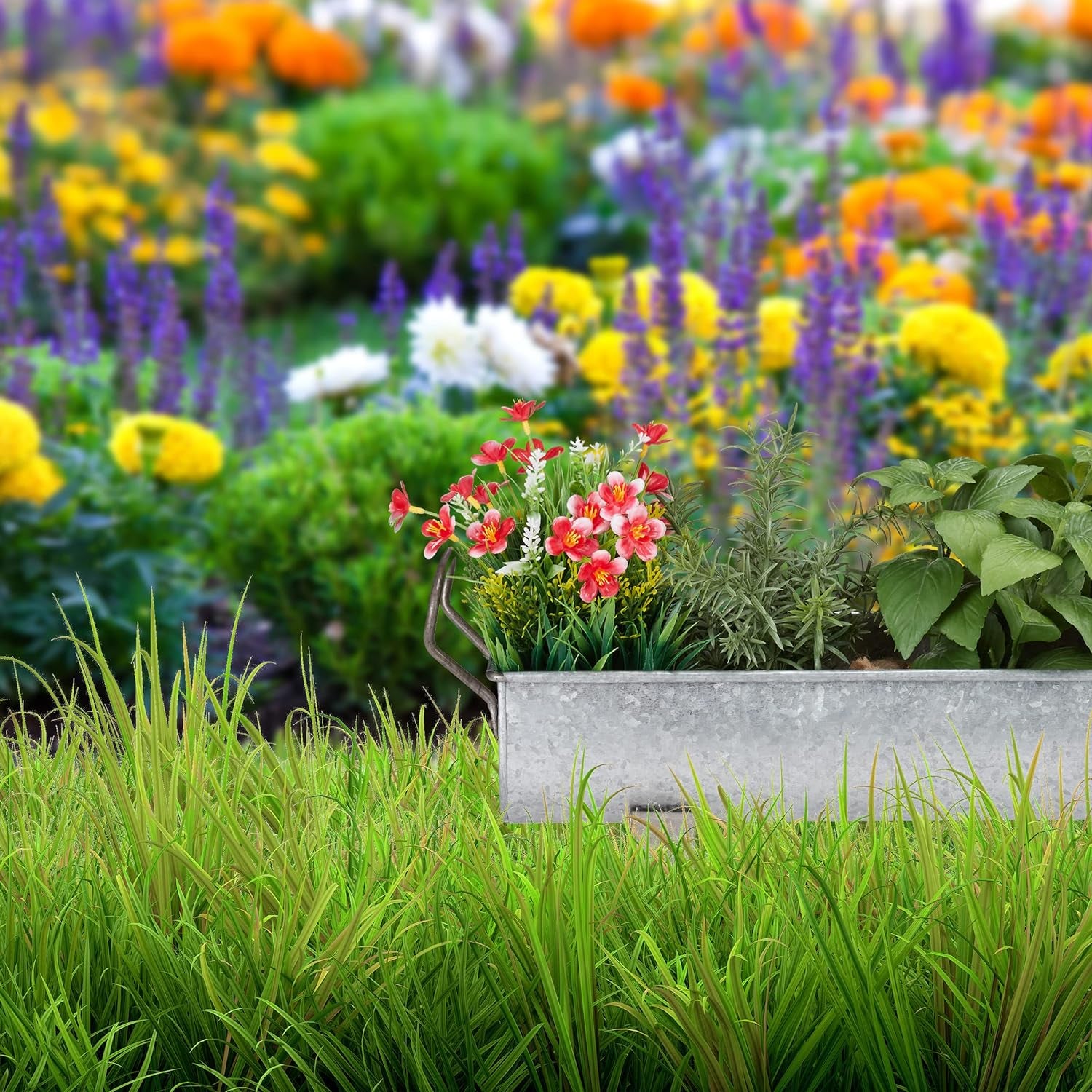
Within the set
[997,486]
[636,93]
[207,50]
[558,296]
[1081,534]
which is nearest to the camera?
[1081,534]

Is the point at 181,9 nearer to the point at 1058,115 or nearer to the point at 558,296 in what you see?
the point at 1058,115

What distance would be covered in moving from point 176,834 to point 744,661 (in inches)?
38.7

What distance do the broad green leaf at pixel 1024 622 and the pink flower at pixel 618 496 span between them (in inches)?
24.4

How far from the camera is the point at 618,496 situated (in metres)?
2.28

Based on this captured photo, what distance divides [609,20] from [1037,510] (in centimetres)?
907

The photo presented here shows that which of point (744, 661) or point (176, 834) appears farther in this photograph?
point (744, 661)

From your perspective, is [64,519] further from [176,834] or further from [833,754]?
[833,754]

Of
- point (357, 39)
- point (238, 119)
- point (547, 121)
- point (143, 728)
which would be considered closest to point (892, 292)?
point (143, 728)

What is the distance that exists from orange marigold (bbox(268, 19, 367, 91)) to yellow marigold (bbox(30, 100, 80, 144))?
2.51 meters

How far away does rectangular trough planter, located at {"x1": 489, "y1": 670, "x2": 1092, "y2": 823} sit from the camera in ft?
7.16

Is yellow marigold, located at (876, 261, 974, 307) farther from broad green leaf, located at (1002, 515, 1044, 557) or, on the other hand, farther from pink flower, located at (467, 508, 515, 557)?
pink flower, located at (467, 508, 515, 557)

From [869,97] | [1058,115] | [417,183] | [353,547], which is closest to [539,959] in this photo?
[353,547]

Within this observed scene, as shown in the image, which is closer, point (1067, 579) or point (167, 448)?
point (1067, 579)

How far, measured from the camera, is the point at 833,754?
86.7 inches
